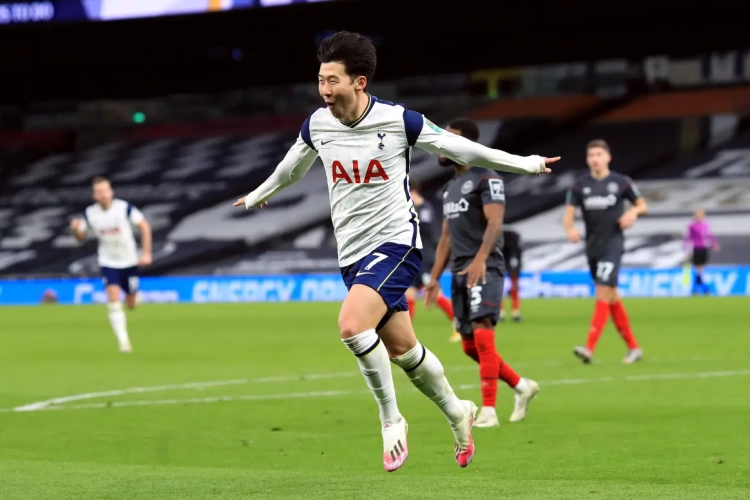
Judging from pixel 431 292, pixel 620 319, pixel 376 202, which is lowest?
pixel 620 319

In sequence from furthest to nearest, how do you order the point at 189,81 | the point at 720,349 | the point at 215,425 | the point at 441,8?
the point at 189,81, the point at 441,8, the point at 720,349, the point at 215,425

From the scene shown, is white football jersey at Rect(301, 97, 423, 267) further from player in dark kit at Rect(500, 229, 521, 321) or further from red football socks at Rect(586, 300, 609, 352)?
player in dark kit at Rect(500, 229, 521, 321)

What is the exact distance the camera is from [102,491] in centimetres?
695

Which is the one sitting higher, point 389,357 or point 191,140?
point 389,357

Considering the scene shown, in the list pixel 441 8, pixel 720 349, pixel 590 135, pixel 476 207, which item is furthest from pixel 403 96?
pixel 476 207

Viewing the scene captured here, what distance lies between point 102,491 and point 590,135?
3949cm

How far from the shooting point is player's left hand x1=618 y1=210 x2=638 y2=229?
46.0 ft

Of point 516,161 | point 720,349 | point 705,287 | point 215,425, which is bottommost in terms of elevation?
point 705,287

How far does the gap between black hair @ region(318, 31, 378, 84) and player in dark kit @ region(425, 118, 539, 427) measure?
8.50 feet

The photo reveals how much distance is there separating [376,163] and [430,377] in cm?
119

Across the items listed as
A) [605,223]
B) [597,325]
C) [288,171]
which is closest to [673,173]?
[605,223]

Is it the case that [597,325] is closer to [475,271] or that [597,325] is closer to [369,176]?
[475,271]

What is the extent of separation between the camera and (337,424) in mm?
9984

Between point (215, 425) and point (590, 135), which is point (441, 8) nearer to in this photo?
point (590, 135)
